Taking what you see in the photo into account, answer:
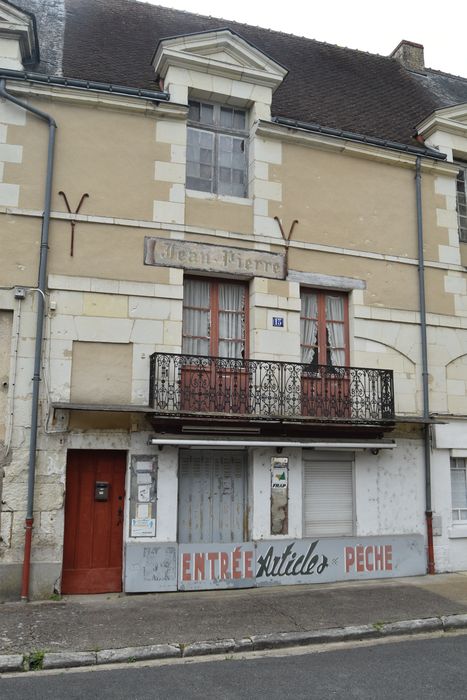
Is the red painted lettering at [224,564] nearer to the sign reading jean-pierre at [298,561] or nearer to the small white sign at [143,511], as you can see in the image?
the sign reading jean-pierre at [298,561]

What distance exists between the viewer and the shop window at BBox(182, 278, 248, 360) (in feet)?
31.7

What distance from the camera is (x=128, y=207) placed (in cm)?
940

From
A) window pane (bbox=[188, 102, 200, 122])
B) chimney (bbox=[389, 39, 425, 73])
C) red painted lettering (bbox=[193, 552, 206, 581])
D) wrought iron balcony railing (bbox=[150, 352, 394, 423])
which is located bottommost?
red painted lettering (bbox=[193, 552, 206, 581])

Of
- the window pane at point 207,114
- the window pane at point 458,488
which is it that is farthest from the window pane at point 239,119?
the window pane at point 458,488

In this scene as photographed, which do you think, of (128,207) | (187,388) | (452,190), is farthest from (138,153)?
(452,190)

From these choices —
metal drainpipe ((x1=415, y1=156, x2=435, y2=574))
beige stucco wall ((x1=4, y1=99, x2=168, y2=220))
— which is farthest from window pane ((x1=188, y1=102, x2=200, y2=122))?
metal drainpipe ((x1=415, y1=156, x2=435, y2=574))

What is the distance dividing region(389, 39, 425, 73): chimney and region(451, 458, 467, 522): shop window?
386 inches

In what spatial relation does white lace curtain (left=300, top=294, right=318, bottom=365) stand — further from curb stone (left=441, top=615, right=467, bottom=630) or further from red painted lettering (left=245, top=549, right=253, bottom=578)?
curb stone (left=441, top=615, right=467, bottom=630)

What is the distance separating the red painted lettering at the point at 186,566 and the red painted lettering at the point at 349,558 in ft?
8.03

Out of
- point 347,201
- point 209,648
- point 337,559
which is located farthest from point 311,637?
point 347,201

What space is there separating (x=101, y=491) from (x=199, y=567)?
5.74ft

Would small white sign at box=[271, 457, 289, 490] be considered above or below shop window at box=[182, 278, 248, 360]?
below

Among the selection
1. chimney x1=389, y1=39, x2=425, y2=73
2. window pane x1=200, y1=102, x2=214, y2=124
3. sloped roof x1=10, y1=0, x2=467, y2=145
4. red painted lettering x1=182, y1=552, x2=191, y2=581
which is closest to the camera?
red painted lettering x1=182, y1=552, x2=191, y2=581

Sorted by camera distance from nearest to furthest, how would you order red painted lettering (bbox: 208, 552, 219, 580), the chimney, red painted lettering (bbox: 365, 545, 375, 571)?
1. red painted lettering (bbox: 208, 552, 219, 580)
2. red painted lettering (bbox: 365, 545, 375, 571)
3. the chimney
